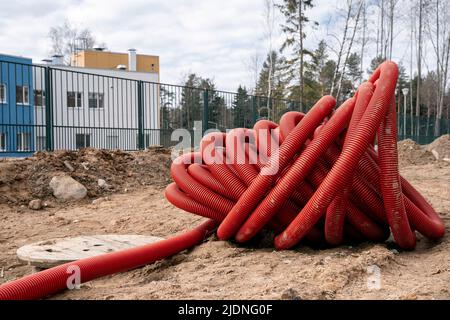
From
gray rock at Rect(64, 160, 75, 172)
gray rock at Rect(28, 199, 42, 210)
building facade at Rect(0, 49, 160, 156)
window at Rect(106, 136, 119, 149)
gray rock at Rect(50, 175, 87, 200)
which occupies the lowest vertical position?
gray rock at Rect(28, 199, 42, 210)

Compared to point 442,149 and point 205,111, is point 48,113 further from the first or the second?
point 442,149

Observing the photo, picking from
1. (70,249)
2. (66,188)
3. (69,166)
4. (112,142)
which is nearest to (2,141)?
(69,166)

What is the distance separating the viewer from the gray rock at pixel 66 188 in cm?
733

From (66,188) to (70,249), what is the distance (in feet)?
13.2

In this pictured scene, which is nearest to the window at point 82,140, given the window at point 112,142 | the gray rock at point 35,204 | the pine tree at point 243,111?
the window at point 112,142

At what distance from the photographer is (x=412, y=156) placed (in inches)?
545

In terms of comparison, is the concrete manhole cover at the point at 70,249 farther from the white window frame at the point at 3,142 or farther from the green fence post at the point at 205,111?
the green fence post at the point at 205,111

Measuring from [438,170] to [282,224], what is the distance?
808cm

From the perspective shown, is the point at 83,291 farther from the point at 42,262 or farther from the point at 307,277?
the point at 307,277

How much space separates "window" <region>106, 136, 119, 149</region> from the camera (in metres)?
14.2

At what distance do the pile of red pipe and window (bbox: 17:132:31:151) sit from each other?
25.8 feet

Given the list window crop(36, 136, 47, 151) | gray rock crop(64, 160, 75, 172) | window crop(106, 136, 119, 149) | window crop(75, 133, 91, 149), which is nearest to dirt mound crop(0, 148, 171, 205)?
gray rock crop(64, 160, 75, 172)

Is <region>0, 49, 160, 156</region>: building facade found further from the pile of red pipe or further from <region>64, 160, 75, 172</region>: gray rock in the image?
the pile of red pipe

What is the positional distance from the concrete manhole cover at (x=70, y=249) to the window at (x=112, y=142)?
10.3 m
